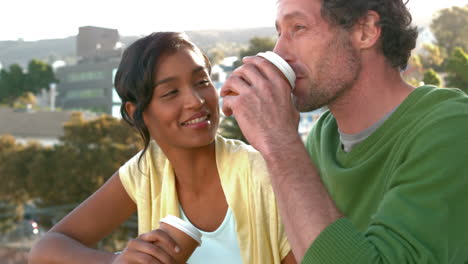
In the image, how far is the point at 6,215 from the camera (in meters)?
33.8

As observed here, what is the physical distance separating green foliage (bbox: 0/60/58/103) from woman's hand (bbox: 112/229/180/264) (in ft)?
226

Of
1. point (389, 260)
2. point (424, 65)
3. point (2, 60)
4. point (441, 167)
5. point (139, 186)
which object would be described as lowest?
point (2, 60)

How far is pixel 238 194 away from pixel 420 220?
0.67 m

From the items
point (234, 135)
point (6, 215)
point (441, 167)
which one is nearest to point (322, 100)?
point (441, 167)

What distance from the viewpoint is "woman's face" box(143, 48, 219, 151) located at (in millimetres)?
1943

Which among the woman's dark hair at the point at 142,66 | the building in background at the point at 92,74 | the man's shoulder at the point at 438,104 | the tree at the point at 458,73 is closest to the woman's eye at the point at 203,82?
the woman's dark hair at the point at 142,66

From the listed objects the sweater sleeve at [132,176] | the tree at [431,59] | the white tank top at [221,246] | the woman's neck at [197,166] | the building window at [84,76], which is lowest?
the building window at [84,76]

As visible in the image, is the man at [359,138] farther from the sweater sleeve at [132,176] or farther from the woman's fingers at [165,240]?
the sweater sleeve at [132,176]

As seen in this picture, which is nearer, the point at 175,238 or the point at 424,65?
the point at 175,238

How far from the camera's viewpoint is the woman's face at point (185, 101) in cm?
194

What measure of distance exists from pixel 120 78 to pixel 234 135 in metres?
22.2

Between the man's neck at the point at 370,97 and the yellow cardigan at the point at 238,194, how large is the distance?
31cm

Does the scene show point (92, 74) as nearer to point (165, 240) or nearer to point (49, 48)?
point (49, 48)

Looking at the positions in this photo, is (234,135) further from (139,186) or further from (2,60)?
(2,60)
